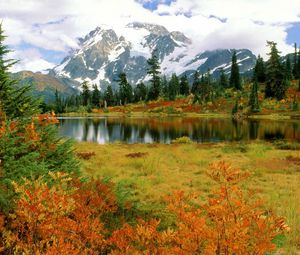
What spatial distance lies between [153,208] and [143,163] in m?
8.11

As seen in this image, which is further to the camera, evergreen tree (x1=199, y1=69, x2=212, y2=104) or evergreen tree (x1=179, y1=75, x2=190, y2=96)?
evergreen tree (x1=179, y1=75, x2=190, y2=96)

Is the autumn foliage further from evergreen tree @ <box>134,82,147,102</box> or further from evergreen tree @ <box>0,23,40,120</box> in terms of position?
evergreen tree @ <box>134,82,147,102</box>

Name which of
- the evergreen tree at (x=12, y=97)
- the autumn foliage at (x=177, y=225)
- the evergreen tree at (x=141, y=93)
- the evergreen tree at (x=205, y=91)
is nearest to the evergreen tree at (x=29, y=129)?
the evergreen tree at (x=12, y=97)

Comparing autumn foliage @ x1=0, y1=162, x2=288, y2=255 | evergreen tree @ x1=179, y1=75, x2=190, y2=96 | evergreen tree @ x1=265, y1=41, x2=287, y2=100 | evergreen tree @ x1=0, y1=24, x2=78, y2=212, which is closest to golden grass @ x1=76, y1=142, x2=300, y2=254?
evergreen tree @ x1=0, y1=24, x2=78, y2=212

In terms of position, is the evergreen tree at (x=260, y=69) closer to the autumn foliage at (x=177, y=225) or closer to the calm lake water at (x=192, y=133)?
the calm lake water at (x=192, y=133)

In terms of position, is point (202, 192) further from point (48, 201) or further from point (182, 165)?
point (48, 201)

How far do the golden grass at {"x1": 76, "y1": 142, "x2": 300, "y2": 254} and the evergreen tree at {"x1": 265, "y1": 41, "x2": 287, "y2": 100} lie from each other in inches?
2985

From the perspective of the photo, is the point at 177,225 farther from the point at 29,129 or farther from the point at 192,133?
the point at 192,133

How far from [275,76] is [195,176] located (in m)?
85.7

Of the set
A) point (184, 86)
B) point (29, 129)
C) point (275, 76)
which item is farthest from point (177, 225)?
point (184, 86)

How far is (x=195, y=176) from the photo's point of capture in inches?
664

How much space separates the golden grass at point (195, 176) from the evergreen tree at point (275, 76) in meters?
75.8

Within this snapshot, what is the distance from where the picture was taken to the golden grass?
11586 mm

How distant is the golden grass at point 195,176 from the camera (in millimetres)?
11586
